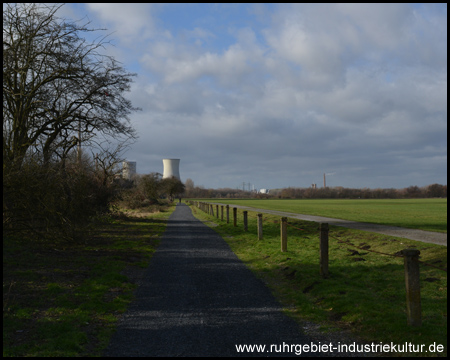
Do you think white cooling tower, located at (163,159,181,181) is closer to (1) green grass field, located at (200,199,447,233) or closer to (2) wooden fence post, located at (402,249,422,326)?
(1) green grass field, located at (200,199,447,233)

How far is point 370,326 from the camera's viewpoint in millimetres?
5230

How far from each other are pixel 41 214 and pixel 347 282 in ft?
21.9

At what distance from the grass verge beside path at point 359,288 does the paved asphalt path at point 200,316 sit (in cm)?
52

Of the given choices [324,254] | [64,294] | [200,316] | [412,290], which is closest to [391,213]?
[324,254]

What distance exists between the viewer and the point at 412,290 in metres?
5.29

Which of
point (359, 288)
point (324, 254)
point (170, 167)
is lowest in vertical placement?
point (359, 288)

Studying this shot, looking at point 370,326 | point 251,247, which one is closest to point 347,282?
point 370,326

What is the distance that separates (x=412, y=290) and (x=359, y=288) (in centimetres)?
229

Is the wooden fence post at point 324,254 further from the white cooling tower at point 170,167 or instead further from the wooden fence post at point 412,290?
the white cooling tower at point 170,167

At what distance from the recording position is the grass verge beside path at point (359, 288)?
512cm

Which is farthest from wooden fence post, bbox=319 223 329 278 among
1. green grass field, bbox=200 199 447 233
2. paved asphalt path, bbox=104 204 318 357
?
green grass field, bbox=200 199 447 233

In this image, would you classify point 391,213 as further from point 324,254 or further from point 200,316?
point 200,316

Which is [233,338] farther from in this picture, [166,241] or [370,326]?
[166,241]

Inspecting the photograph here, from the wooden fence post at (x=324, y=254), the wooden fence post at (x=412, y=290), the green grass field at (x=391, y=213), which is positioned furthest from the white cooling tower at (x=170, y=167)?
the wooden fence post at (x=412, y=290)
